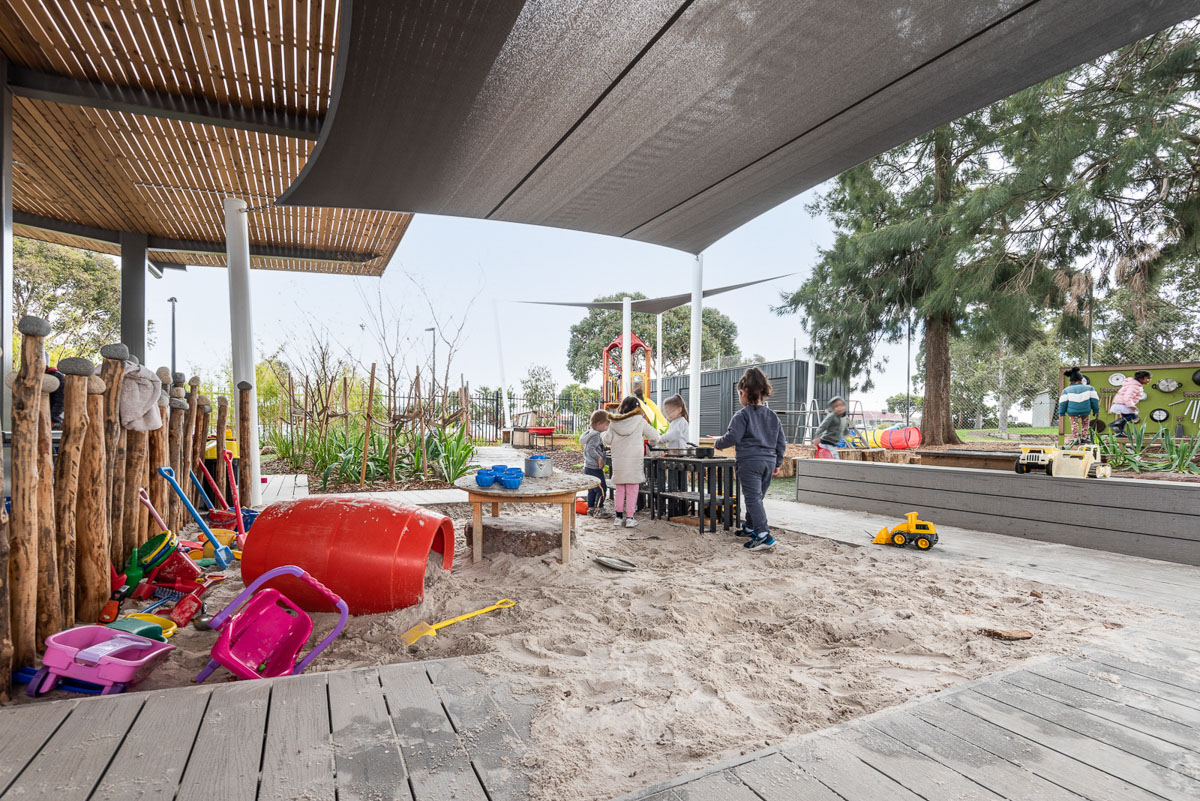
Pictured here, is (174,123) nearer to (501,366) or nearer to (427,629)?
(427,629)

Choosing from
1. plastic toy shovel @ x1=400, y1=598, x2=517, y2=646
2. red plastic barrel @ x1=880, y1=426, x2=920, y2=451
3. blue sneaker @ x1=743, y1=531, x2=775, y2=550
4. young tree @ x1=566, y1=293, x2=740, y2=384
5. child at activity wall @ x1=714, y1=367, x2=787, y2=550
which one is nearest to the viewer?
plastic toy shovel @ x1=400, y1=598, x2=517, y2=646

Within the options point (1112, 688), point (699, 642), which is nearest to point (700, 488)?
point (699, 642)

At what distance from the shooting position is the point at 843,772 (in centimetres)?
146

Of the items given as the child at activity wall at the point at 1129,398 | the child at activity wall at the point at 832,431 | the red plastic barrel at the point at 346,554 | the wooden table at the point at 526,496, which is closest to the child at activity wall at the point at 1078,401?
the child at activity wall at the point at 1129,398

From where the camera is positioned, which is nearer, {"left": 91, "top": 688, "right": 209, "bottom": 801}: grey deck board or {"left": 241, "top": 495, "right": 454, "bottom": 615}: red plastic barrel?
{"left": 91, "top": 688, "right": 209, "bottom": 801}: grey deck board

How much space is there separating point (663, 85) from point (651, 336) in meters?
26.1

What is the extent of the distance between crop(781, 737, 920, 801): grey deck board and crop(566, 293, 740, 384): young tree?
26.9 m

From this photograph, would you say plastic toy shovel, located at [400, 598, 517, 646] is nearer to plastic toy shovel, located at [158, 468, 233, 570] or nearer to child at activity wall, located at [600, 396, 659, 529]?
plastic toy shovel, located at [158, 468, 233, 570]

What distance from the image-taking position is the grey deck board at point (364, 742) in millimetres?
1388

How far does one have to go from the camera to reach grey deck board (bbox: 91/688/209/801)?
53.6 inches

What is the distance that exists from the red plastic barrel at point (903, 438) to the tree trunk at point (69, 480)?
1099cm

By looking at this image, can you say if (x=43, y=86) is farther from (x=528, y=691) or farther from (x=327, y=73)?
(x=528, y=691)

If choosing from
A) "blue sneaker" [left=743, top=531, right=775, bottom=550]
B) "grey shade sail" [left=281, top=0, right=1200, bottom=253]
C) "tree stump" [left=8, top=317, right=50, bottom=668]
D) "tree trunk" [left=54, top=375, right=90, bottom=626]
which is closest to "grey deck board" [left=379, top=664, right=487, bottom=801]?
"tree stump" [left=8, top=317, right=50, bottom=668]

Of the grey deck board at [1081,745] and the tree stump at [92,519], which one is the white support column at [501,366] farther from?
the grey deck board at [1081,745]
